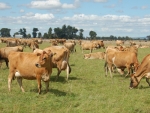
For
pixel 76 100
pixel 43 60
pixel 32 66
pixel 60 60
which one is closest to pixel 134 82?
pixel 76 100

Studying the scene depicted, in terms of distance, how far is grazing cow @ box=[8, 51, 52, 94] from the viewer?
362 inches

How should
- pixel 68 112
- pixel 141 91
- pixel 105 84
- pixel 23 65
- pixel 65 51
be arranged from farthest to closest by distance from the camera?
pixel 65 51 → pixel 105 84 → pixel 141 91 → pixel 23 65 → pixel 68 112

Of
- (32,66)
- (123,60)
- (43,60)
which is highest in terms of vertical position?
(43,60)

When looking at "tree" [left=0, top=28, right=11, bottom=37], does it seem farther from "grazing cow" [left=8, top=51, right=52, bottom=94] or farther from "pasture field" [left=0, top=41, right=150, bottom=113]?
"grazing cow" [left=8, top=51, right=52, bottom=94]

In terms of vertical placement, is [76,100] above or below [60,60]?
below

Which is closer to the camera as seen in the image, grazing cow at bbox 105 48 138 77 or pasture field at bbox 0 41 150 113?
pasture field at bbox 0 41 150 113

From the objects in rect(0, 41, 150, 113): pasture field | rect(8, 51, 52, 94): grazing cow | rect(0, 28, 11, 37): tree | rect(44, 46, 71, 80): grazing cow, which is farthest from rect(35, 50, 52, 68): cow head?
rect(0, 28, 11, 37): tree

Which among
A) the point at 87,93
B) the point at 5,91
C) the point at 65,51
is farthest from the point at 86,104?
the point at 65,51

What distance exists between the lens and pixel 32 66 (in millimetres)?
9609

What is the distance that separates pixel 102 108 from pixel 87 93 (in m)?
2.19

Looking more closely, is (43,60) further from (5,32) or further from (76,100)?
(5,32)

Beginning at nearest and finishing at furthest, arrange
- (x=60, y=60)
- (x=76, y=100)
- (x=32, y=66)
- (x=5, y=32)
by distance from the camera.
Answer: (x=76, y=100), (x=32, y=66), (x=60, y=60), (x=5, y=32)

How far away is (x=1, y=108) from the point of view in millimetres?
7660

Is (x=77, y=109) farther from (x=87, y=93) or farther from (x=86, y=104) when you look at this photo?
(x=87, y=93)
